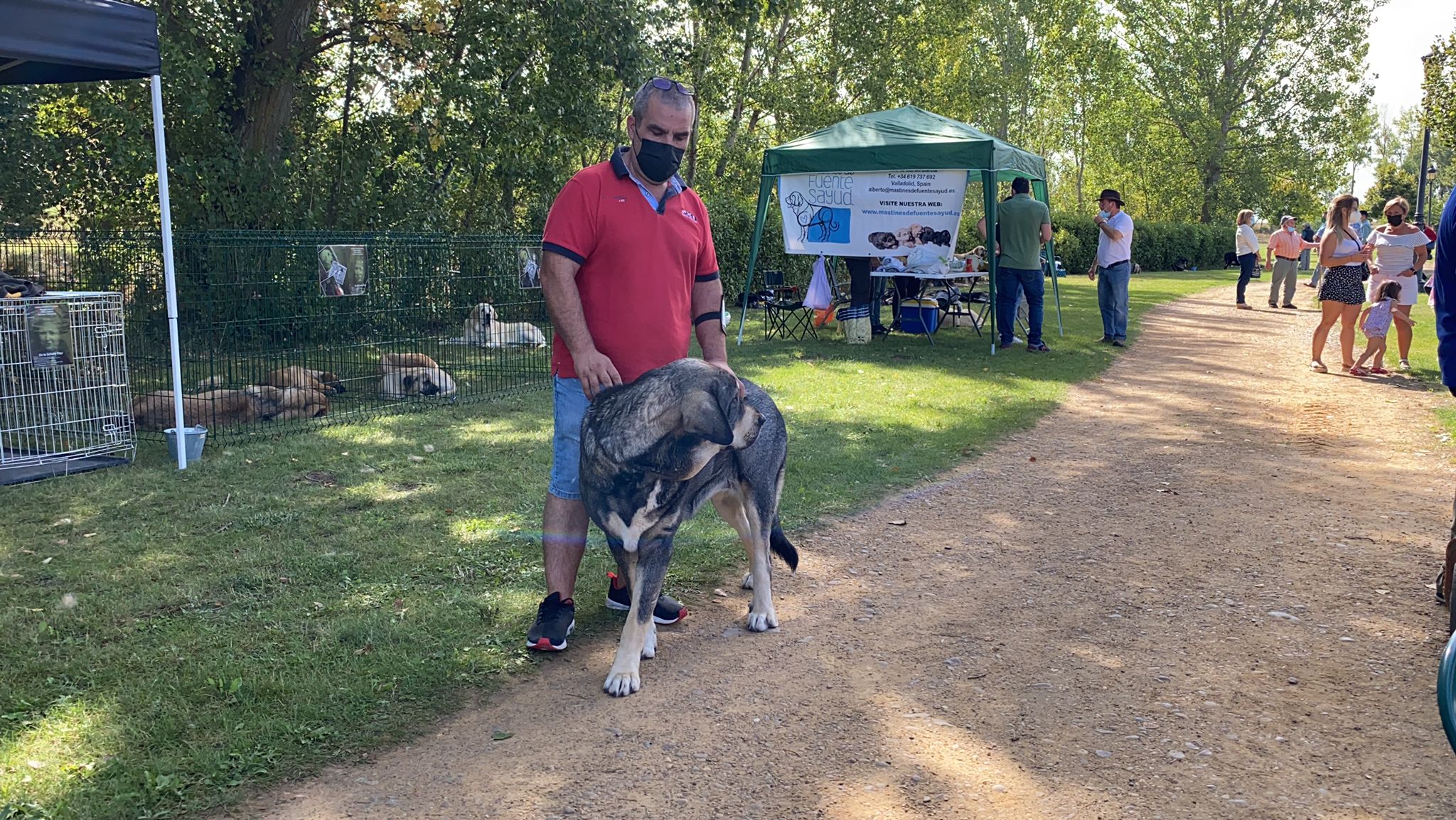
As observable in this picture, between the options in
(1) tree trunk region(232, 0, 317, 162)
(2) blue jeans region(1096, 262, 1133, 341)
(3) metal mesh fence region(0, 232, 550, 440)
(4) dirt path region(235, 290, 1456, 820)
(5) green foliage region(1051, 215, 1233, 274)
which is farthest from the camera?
(5) green foliage region(1051, 215, 1233, 274)

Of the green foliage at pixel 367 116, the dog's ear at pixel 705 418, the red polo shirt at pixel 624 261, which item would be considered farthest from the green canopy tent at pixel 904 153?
the dog's ear at pixel 705 418

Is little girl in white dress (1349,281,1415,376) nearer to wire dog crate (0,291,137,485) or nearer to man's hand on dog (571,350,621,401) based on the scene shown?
man's hand on dog (571,350,621,401)

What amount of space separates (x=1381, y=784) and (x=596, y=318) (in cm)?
286

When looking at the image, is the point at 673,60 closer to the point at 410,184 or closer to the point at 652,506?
the point at 410,184

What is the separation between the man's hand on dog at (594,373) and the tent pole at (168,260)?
423cm

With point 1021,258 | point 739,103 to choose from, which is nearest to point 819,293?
point 1021,258

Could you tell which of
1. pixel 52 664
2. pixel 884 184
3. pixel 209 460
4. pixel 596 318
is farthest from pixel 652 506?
pixel 884 184

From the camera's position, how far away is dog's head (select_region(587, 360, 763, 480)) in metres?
3.31

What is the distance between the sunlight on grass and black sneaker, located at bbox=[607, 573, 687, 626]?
6.11ft

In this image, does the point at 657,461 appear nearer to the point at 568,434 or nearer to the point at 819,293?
the point at 568,434

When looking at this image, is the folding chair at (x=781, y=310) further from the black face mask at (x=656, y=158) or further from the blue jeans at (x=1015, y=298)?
the black face mask at (x=656, y=158)

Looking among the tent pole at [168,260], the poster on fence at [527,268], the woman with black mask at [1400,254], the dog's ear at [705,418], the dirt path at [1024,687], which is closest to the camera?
the dirt path at [1024,687]

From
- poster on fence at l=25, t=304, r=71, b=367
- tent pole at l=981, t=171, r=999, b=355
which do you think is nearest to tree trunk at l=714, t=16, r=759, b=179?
tent pole at l=981, t=171, r=999, b=355

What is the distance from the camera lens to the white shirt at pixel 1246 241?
20.5m
